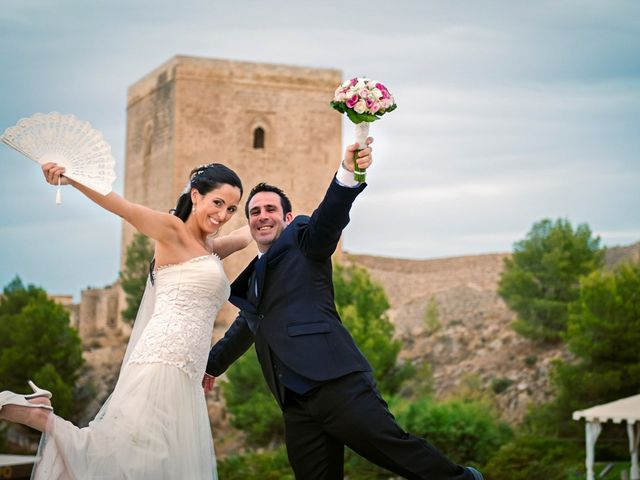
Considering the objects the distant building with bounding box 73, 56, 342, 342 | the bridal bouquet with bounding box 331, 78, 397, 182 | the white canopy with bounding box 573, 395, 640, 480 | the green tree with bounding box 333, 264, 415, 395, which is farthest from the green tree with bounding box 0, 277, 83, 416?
the bridal bouquet with bounding box 331, 78, 397, 182

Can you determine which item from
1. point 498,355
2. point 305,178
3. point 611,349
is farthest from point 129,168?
point 611,349

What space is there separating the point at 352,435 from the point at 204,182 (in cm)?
116

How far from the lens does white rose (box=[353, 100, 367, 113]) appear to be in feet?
13.4

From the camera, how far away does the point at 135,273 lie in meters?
31.2

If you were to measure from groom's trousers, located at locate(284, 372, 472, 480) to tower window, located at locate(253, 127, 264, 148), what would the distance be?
29673 mm

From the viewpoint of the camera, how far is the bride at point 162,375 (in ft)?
12.9

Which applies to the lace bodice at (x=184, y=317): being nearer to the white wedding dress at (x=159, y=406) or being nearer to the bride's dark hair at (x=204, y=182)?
the white wedding dress at (x=159, y=406)

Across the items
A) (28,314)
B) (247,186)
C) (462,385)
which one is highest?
(247,186)

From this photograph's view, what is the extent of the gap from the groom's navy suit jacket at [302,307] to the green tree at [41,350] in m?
21.7

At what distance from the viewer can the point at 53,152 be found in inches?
162

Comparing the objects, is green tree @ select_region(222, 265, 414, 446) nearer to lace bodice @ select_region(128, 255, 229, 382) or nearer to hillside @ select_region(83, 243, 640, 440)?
hillside @ select_region(83, 243, 640, 440)

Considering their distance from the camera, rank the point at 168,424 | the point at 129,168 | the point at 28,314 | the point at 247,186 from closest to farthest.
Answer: the point at 168,424 → the point at 28,314 → the point at 247,186 → the point at 129,168

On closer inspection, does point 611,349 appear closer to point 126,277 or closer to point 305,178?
point 305,178

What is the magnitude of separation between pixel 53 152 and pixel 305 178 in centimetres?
2953
